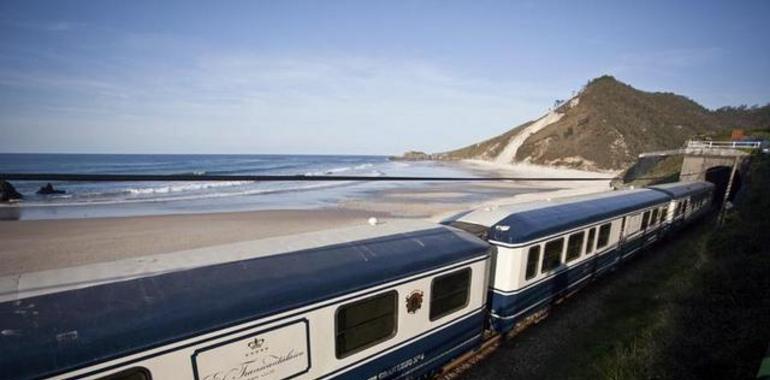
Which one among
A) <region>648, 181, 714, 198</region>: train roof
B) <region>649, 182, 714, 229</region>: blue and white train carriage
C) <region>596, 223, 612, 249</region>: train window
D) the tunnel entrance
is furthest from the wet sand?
the tunnel entrance

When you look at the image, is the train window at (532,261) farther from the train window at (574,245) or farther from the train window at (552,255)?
the train window at (574,245)

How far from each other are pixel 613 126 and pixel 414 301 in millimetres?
84042

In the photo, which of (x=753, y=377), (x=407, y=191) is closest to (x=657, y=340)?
(x=753, y=377)

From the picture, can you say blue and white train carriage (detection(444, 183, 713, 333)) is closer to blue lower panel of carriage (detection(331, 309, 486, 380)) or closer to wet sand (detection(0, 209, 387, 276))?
blue lower panel of carriage (detection(331, 309, 486, 380))

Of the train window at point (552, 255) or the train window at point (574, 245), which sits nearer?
the train window at point (552, 255)

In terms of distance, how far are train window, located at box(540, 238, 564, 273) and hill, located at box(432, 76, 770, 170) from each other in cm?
Result: 6653

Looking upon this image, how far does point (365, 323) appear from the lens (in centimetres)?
496

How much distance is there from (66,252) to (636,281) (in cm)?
2259

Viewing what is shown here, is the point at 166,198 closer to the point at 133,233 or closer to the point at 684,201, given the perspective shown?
the point at 133,233

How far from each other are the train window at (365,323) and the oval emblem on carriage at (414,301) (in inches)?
10.5

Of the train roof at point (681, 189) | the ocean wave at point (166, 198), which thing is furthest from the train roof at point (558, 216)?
the ocean wave at point (166, 198)

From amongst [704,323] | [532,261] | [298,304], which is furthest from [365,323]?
[704,323]

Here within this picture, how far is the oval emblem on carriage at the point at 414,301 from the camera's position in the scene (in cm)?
538

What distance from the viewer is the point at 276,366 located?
13.4 ft
